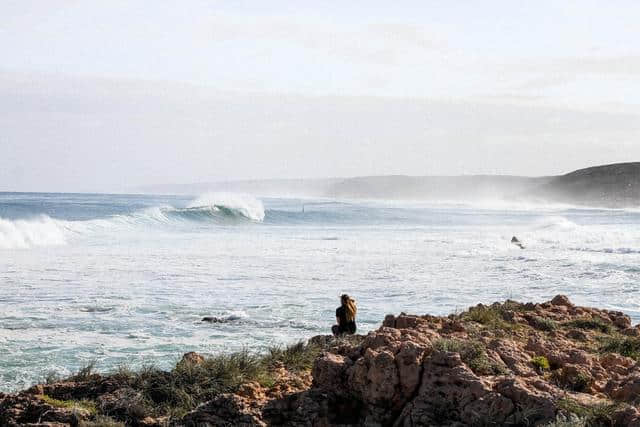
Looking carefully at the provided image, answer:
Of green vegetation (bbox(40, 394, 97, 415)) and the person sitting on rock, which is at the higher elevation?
the person sitting on rock

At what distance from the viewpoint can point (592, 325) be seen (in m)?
10.3

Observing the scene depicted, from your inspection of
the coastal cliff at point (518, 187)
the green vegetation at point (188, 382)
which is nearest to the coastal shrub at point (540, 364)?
the green vegetation at point (188, 382)

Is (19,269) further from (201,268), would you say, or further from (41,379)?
(41,379)

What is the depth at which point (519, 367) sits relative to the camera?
22.0 feet

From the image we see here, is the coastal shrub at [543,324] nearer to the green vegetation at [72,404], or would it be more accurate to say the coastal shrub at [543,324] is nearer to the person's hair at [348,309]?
the person's hair at [348,309]

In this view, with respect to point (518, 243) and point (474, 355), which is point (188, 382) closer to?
point (474, 355)

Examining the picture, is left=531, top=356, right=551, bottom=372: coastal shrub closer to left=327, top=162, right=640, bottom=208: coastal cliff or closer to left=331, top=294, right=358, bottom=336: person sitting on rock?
left=331, top=294, right=358, bottom=336: person sitting on rock

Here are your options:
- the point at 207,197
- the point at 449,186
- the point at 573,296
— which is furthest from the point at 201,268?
the point at 449,186

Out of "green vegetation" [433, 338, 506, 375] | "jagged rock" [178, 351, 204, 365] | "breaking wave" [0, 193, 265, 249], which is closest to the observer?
"green vegetation" [433, 338, 506, 375]

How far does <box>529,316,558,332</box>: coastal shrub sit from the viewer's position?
997 cm

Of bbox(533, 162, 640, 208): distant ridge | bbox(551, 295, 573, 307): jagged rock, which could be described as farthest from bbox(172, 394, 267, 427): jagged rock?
bbox(533, 162, 640, 208): distant ridge

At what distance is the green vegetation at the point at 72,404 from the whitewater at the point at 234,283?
91.9 inches

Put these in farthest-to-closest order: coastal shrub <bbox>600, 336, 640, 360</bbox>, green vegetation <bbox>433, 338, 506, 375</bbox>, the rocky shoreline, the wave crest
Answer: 1. the wave crest
2. coastal shrub <bbox>600, 336, 640, 360</bbox>
3. green vegetation <bbox>433, 338, 506, 375</bbox>
4. the rocky shoreline

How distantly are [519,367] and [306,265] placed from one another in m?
16.3
